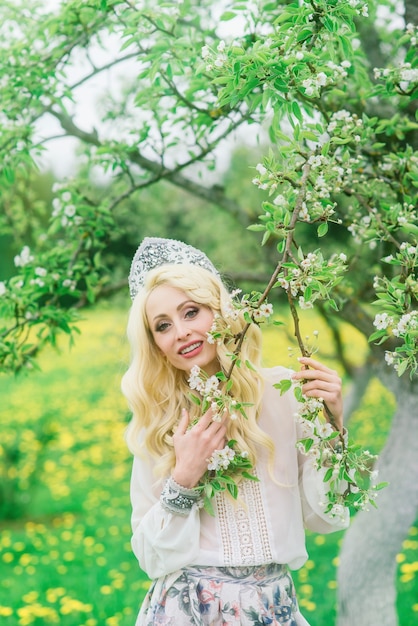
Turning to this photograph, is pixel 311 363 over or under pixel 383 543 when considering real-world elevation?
over

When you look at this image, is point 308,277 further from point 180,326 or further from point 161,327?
point 161,327

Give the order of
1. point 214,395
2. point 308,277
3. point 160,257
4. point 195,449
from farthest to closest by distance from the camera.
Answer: point 160,257, point 195,449, point 214,395, point 308,277

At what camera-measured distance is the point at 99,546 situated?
6.44 meters

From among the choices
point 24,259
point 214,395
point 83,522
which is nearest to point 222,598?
point 214,395

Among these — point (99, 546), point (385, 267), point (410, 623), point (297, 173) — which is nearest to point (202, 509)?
point (297, 173)

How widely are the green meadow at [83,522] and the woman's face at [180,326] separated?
1.13 ft

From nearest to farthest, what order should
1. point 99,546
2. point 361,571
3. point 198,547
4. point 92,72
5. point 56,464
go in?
point 198,547 → point 92,72 → point 361,571 → point 99,546 → point 56,464

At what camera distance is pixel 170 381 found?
2.70 m

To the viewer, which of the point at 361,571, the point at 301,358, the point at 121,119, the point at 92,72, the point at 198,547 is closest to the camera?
the point at 301,358

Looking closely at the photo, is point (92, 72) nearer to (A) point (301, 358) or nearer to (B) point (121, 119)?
(B) point (121, 119)

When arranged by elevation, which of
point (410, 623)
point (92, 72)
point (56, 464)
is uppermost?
point (92, 72)

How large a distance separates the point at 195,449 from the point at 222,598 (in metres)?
0.50

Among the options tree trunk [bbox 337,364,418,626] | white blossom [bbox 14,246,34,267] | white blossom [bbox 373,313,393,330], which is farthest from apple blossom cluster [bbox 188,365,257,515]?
tree trunk [bbox 337,364,418,626]

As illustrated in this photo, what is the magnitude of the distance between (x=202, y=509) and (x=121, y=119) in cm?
269
